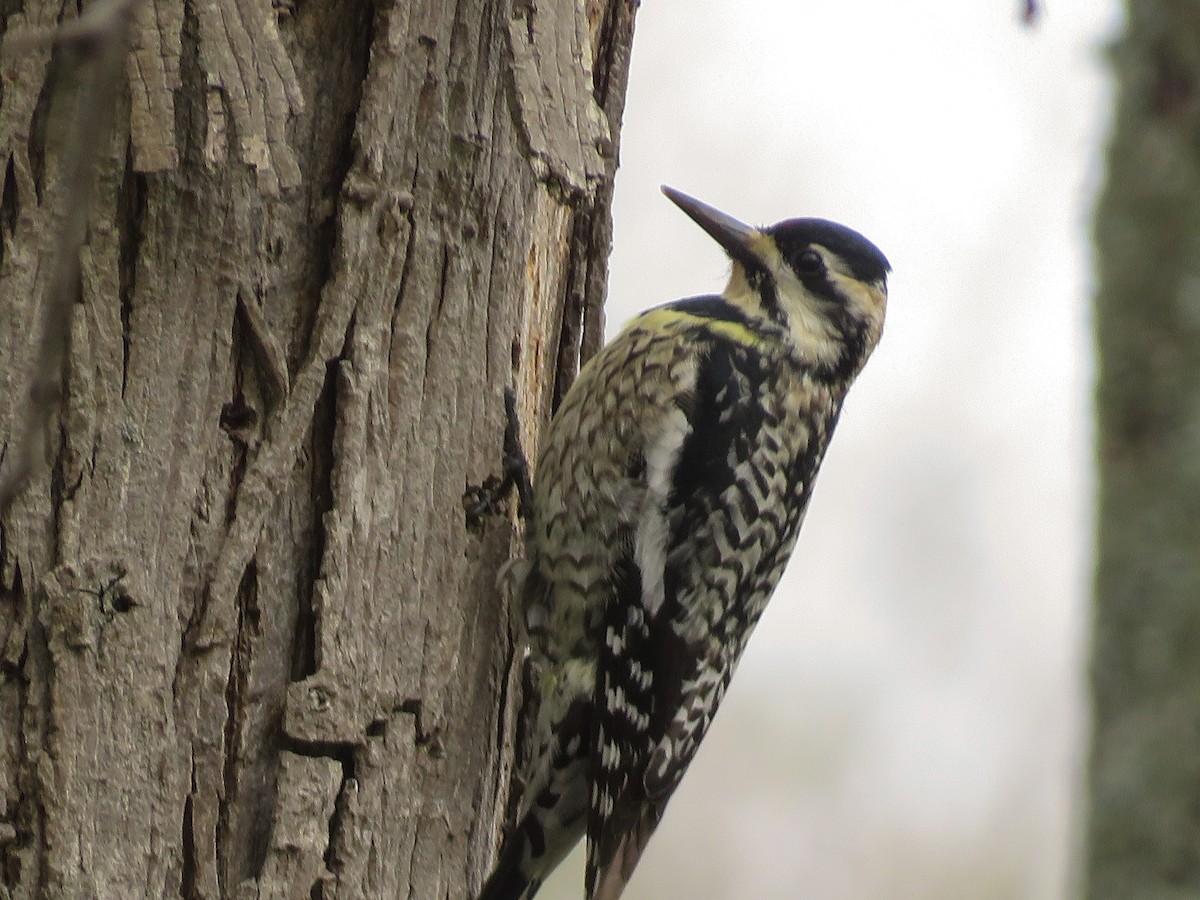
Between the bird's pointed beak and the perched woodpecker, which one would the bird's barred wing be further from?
the bird's pointed beak

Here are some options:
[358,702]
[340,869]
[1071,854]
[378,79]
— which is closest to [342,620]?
[358,702]

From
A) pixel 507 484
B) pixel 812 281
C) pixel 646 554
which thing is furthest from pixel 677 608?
pixel 812 281

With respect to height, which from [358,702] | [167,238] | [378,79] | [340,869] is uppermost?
[378,79]

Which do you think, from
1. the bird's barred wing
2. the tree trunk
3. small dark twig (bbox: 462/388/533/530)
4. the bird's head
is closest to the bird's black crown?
the bird's head

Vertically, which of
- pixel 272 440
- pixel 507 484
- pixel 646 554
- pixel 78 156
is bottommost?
pixel 646 554

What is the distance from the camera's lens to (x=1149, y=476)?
1.31 metres

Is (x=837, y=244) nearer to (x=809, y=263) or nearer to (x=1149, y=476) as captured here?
(x=809, y=263)

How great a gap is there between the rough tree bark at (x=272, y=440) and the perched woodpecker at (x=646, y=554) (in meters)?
0.35

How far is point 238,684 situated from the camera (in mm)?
2756

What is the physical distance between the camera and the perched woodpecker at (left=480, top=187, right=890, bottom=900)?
3.48m

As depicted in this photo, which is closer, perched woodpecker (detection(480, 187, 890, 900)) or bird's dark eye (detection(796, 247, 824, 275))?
perched woodpecker (detection(480, 187, 890, 900))

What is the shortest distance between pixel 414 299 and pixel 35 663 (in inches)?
37.1

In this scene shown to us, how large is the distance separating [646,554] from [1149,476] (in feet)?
7.78

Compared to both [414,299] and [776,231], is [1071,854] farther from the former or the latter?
[776,231]
